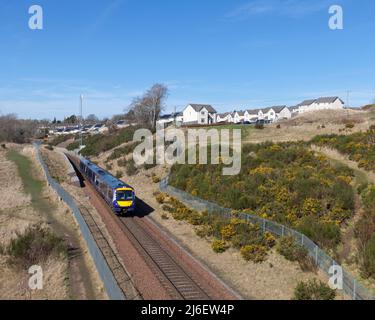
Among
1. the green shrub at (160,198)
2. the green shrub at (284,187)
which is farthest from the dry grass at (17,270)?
the green shrub at (160,198)

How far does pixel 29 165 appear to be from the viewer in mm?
58594

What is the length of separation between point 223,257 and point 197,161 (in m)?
23.8

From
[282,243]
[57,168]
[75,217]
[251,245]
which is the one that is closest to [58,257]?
[75,217]

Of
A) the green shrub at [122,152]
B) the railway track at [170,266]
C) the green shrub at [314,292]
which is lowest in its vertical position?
the railway track at [170,266]

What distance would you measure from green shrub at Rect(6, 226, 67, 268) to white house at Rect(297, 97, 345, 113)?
111260 mm

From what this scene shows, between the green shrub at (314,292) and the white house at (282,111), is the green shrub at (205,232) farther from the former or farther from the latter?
the white house at (282,111)

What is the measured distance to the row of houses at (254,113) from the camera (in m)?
120

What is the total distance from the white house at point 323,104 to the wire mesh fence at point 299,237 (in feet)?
320

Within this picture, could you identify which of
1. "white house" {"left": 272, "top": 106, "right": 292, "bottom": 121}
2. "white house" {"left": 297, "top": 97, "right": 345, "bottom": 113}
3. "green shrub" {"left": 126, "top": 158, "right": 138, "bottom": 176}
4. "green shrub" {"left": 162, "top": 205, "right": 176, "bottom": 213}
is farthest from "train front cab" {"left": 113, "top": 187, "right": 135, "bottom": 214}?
"white house" {"left": 272, "top": 106, "right": 292, "bottom": 121}

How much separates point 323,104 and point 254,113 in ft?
90.1

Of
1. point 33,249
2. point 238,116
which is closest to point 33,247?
point 33,249

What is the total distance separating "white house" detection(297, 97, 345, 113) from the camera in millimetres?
127188
